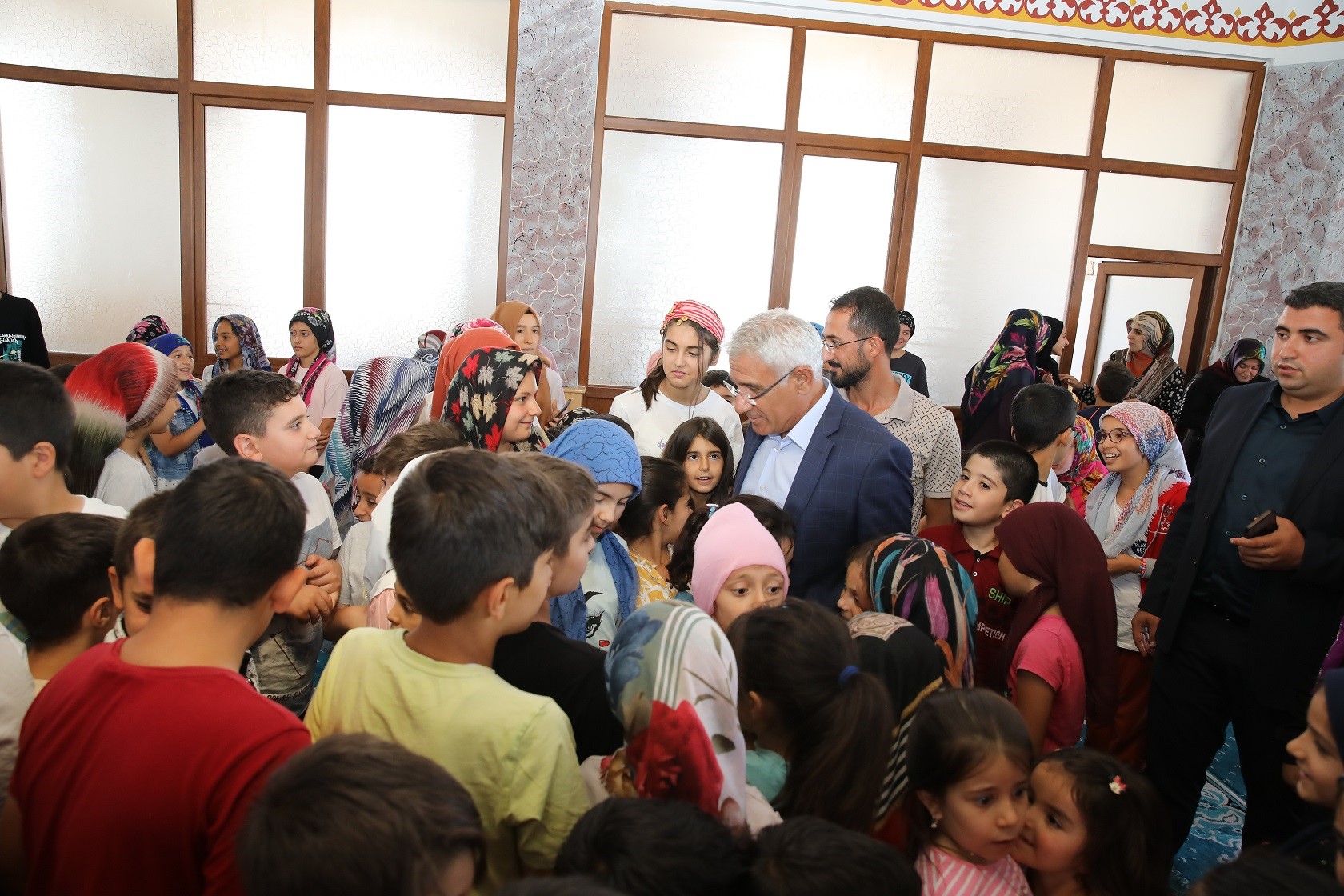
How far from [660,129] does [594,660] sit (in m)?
5.79

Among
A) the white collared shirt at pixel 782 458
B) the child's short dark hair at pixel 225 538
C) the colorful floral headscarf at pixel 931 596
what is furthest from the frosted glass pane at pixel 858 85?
the child's short dark hair at pixel 225 538

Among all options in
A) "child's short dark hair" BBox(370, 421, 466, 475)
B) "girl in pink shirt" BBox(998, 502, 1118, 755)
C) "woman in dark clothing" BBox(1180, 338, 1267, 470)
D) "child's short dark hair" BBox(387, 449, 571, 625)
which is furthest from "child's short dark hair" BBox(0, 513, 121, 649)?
"woman in dark clothing" BBox(1180, 338, 1267, 470)

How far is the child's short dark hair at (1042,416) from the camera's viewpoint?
124 inches

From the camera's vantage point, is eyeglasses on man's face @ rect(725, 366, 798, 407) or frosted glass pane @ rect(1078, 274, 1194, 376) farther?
frosted glass pane @ rect(1078, 274, 1194, 376)

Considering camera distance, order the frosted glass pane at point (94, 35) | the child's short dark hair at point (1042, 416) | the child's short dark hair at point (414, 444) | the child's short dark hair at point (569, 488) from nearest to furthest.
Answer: the child's short dark hair at point (569, 488)
the child's short dark hair at point (414, 444)
the child's short dark hair at point (1042, 416)
the frosted glass pane at point (94, 35)

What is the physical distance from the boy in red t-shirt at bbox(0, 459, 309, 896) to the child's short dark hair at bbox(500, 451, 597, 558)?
0.38 metres

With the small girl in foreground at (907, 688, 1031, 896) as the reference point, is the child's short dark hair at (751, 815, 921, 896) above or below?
above

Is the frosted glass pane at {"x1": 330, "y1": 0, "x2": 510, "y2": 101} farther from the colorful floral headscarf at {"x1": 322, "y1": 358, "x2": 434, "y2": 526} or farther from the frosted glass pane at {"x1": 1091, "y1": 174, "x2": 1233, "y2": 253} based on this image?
the frosted glass pane at {"x1": 1091, "y1": 174, "x2": 1233, "y2": 253}

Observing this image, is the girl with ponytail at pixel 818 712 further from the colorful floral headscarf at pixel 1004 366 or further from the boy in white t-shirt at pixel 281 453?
the colorful floral headscarf at pixel 1004 366

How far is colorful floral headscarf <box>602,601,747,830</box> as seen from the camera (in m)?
1.17

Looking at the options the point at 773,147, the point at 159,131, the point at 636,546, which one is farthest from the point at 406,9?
the point at 636,546

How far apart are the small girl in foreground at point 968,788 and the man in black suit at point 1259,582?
0.90m

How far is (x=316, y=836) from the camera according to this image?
0.83 m

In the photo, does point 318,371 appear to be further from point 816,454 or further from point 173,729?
point 173,729
